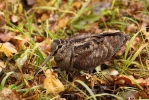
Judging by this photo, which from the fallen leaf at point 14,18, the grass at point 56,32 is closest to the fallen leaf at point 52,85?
the grass at point 56,32

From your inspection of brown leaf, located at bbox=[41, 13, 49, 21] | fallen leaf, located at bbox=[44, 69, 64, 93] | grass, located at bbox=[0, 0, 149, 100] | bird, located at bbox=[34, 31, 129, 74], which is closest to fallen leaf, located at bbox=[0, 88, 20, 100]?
grass, located at bbox=[0, 0, 149, 100]

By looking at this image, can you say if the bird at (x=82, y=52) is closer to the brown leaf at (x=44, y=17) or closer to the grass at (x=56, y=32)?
the grass at (x=56, y=32)

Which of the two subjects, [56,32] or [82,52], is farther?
[56,32]

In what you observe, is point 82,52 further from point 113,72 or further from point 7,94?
point 7,94

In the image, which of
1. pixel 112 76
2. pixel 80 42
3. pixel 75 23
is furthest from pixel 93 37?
pixel 75 23

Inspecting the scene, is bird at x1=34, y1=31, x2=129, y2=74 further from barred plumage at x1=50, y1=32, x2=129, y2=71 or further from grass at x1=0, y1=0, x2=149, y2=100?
grass at x1=0, y1=0, x2=149, y2=100

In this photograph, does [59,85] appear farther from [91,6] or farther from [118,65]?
[91,6]

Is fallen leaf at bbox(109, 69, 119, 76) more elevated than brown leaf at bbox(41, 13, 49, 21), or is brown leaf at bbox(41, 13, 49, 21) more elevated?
brown leaf at bbox(41, 13, 49, 21)

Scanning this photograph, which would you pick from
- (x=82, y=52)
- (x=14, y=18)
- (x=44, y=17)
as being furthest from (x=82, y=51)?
(x=44, y=17)
